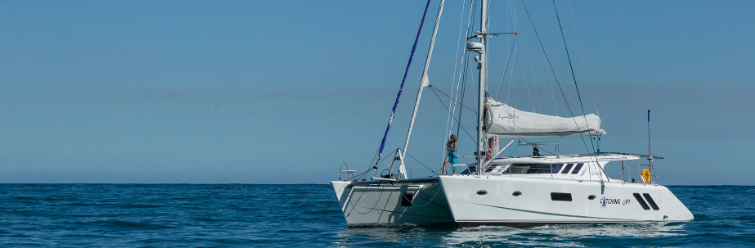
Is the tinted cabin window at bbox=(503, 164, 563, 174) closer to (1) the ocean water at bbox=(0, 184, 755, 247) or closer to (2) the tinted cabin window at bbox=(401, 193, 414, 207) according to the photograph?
(1) the ocean water at bbox=(0, 184, 755, 247)

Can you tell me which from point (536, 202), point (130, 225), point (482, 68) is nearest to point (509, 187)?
point (536, 202)

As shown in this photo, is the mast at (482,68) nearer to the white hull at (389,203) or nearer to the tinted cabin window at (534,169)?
the tinted cabin window at (534,169)

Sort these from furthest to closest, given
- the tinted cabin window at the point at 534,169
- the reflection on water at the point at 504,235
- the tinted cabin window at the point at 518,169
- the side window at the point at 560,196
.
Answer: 1. the tinted cabin window at the point at 518,169
2. the tinted cabin window at the point at 534,169
3. the side window at the point at 560,196
4. the reflection on water at the point at 504,235

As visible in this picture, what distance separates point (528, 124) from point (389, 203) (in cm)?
466

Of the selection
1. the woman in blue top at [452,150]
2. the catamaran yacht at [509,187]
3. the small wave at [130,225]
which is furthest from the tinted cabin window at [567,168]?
the small wave at [130,225]

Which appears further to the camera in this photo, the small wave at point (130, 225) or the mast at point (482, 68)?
the small wave at point (130, 225)

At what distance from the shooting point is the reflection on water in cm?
1655

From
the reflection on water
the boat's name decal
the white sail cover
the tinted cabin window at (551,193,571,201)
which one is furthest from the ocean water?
the white sail cover

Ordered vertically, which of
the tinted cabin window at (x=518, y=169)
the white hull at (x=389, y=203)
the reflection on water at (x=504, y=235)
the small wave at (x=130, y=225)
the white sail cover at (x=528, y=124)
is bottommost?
the small wave at (x=130, y=225)

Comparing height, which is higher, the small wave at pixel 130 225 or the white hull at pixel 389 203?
the white hull at pixel 389 203

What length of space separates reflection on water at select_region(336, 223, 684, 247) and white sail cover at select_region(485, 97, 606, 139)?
284 cm

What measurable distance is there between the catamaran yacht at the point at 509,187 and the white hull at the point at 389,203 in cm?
3

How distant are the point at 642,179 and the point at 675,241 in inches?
149

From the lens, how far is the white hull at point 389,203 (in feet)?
62.3
